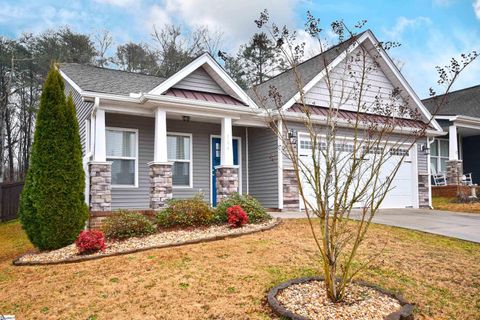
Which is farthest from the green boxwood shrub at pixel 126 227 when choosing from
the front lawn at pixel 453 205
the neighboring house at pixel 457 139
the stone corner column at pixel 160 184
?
the neighboring house at pixel 457 139

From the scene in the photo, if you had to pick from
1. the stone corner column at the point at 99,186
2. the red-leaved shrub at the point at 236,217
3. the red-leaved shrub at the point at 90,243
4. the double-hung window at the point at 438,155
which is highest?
the double-hung window at the point at 438,155

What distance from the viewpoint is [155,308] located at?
4504 mm

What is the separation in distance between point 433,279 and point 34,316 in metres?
5.05

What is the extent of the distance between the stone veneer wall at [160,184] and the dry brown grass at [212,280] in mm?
3051

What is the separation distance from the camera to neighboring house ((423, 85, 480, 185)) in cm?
1686

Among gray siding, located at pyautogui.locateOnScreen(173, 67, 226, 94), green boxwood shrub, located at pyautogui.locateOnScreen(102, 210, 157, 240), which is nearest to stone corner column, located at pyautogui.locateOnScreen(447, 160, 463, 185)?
gray siding, located at pyautogui.locateOnScreen(173, 67, 226, 94)

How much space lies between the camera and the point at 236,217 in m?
8.25

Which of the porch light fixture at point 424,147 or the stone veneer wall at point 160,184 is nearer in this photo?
the stone veneer wall at point 160,184

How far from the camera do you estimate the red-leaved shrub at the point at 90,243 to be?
6.91 meters

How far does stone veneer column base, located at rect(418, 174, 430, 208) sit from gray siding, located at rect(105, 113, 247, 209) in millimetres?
6517

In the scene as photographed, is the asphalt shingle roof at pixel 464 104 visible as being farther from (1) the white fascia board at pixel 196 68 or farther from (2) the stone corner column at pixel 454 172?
(1) the white fascia board at pixel 196 68

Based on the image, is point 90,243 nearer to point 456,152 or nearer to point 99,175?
point 99,175

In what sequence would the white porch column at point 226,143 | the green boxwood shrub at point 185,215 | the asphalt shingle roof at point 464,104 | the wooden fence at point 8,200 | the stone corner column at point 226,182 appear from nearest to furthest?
the green boxwood shrub at point 185,215
the stone corner column at point 226,182
the white porch column at point 226,143
the wooden fence at point 8,200
the asphalt shingle roof at point 464,104

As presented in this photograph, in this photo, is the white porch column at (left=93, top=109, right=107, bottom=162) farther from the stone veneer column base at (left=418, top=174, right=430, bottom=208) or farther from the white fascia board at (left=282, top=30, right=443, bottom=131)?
the stone veneer column base at (left=418, top=174, right=430, bottom=208)
